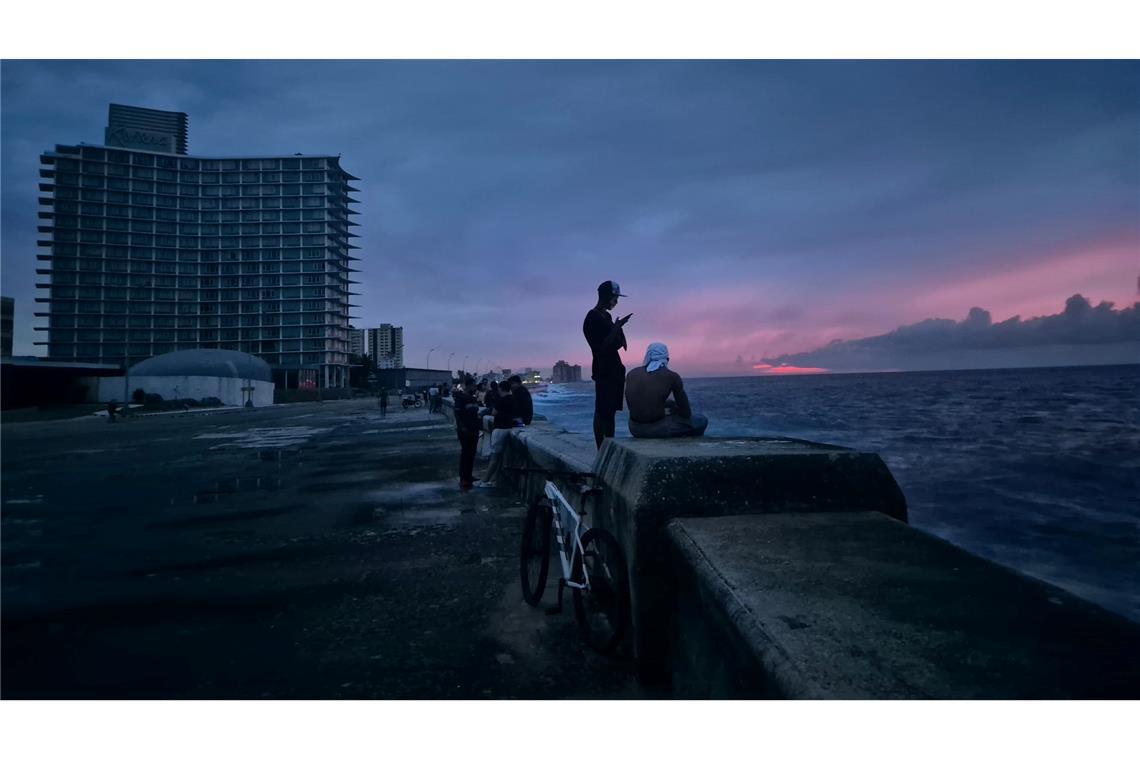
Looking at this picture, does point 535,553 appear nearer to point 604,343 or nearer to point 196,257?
point 604,343

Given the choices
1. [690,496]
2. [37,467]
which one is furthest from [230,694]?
[37,467]

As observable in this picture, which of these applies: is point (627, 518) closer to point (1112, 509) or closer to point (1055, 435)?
point (1112, 509)

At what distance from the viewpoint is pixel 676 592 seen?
2.95m

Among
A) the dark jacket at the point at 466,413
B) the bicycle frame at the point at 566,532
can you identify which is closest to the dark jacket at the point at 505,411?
the dark jacket at the point at 466,413

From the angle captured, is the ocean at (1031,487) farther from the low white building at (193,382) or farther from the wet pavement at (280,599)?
the low white building at (193,382)

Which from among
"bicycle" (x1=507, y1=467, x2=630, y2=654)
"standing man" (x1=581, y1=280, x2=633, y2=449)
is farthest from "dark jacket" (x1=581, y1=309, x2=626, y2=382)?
"bicycle" (x1=507, y1=467, x2=630, y2=654)

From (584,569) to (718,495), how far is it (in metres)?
1.15

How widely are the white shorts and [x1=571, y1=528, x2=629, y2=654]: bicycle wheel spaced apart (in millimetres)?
5381

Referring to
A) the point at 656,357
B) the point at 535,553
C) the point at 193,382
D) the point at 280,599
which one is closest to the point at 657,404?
the point at 656,357

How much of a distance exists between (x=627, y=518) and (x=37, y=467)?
15.8 metres

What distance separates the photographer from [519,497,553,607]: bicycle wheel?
4258mm

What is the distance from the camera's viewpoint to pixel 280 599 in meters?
4.44

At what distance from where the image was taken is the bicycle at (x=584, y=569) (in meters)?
3.24

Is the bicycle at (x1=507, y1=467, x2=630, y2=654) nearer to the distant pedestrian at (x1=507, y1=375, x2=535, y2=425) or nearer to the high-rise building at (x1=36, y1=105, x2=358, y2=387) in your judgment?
the distant pedestrian at (x1=507, y1=375, x2=535, y2=425)
